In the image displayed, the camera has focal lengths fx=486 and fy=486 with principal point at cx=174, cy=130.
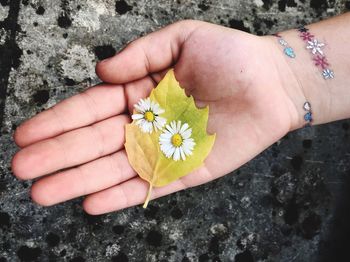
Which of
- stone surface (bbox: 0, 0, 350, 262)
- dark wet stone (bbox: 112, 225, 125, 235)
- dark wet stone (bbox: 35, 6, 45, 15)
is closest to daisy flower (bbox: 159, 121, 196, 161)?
stone surface (bbox: 0, 0, 350, 262)

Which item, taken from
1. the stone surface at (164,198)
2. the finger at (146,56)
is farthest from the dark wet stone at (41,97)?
the finger at (146,56)

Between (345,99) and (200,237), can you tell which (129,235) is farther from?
(345,99)

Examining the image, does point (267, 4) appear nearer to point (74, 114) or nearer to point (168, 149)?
point (168, 149)

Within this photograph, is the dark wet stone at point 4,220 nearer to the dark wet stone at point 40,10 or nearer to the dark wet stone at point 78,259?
the dark wet stone at point 78,259

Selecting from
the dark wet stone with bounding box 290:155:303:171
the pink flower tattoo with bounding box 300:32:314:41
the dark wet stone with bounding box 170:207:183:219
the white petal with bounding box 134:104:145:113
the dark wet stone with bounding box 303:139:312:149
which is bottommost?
the dark wet stone with bounding box 170:207:183:219

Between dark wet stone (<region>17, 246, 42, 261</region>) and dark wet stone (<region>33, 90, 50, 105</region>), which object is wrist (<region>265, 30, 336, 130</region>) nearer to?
dark wet stone (<region>33, 90, 50, 105</region>)
